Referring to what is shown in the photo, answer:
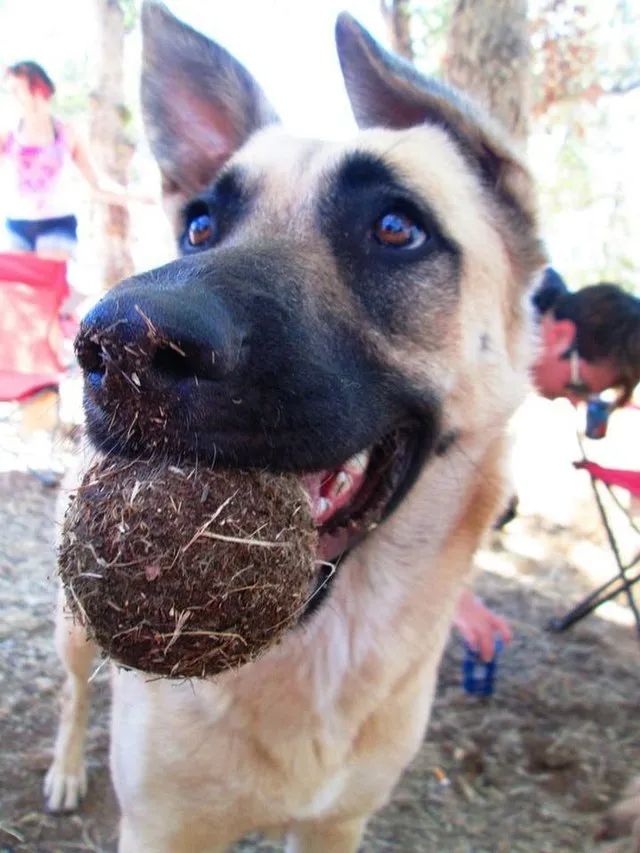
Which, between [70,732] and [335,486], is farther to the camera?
[70,732]

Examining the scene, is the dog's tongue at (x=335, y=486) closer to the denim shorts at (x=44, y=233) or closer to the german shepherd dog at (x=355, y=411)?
the german shepherd dog at (x=355, y=411)

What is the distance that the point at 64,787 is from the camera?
106 inches

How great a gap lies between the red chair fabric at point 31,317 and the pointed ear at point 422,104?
350 centimetres

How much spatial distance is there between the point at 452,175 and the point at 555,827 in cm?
231

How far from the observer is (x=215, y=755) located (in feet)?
5.87

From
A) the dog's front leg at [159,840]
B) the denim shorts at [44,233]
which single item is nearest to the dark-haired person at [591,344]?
the dog's front leg at [159,840]

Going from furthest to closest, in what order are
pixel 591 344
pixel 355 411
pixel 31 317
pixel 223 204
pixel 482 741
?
pixel 31 317 → pixel 591 344 → pixel 482 741 → pixel 223 204 → pixel 355 411

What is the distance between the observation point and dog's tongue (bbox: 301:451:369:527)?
1.56m

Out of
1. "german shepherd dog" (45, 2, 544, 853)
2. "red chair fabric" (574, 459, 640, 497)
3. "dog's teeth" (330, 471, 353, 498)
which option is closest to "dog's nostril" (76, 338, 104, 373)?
"german shepherd dog" (45, 2, 544, 853)

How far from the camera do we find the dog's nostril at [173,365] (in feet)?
3.72

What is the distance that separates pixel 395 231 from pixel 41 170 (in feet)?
15.9

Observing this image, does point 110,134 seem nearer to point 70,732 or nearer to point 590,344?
point 590,344

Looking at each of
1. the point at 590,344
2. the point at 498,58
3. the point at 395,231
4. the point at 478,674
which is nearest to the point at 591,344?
the point at 590,344

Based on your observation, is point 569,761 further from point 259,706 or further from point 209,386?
point 209,386
